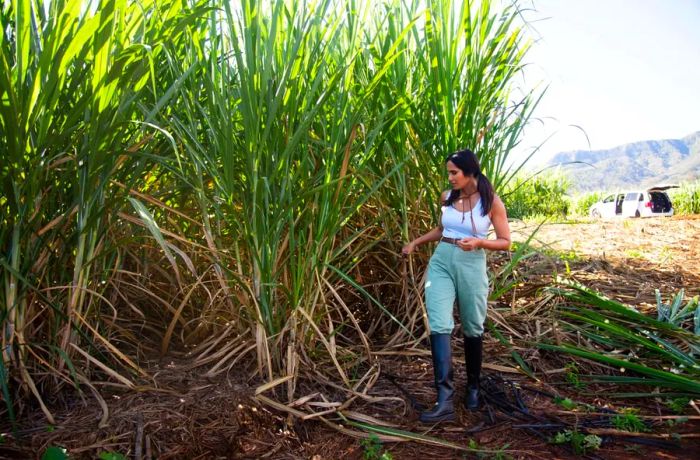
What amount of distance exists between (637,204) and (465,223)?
18.9m

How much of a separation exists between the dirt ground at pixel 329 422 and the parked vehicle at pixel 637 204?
15634mm

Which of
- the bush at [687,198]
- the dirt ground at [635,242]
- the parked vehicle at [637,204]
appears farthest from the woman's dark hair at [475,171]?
the bush at [687,198]

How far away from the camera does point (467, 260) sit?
2.33m

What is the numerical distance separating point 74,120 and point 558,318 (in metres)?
2.52

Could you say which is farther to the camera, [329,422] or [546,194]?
[546,194]

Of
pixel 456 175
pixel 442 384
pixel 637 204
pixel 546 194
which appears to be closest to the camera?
pixel 442 384

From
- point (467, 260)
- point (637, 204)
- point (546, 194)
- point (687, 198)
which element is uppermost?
point (467, 260)

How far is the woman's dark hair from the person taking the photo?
2322 millimetres

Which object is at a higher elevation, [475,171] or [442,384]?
[475,171]

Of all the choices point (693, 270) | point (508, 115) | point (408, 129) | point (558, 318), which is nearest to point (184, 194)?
point (408, 129)

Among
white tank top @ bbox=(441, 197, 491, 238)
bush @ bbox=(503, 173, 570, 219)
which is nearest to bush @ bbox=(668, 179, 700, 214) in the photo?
bush @ bbox=(503, 173, 570, 219)

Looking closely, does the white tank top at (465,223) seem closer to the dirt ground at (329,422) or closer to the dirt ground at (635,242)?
the dirt ground at (329,422)

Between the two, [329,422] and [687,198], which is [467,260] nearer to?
[329,422]

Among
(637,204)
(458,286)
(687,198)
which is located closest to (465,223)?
(458,286)
